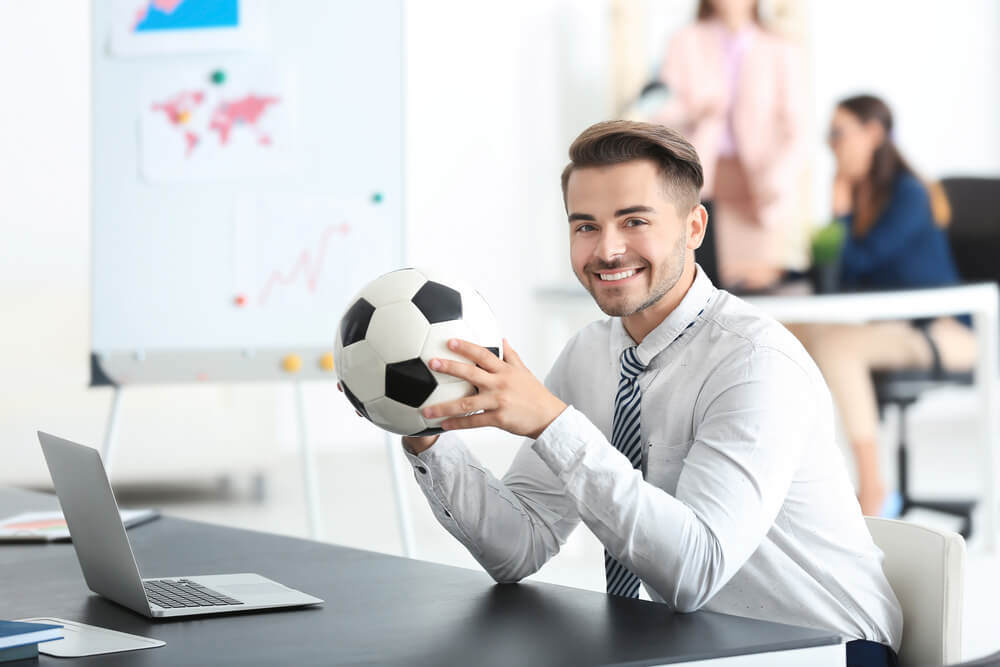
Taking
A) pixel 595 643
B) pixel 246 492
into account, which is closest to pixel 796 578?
pixel 595 643

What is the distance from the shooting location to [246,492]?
4930 mm

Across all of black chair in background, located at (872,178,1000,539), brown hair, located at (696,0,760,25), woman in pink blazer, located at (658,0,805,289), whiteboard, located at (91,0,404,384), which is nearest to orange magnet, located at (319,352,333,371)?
whiteboard, located at (91,0,404,384)

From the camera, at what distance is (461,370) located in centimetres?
120

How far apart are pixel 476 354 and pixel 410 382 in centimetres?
7

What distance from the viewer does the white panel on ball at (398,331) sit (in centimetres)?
123

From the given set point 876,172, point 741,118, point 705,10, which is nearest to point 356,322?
point 876,172

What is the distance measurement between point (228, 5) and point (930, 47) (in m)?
4.92

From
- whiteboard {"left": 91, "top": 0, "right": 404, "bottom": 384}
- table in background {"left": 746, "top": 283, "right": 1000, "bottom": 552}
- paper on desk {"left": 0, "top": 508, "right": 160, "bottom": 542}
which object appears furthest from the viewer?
table in background {"left": 746, "top": 283, "right": 1000, "bottom": 552}

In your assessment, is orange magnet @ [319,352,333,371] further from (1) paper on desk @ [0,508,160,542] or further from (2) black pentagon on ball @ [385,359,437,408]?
(2) black pentagon on ball @ [385,359,437,408]

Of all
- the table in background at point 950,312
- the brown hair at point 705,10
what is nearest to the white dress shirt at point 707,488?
the table in background at point 950,312

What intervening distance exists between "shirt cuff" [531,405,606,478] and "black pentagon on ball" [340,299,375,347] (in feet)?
0.69

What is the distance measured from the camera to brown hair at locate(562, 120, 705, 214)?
57.9 inches

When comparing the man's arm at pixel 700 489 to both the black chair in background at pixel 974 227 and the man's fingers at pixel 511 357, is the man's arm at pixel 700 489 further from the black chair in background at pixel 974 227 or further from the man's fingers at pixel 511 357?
the black chair in background at pixel 974 227

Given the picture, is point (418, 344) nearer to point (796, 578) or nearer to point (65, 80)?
point (796, 578)
